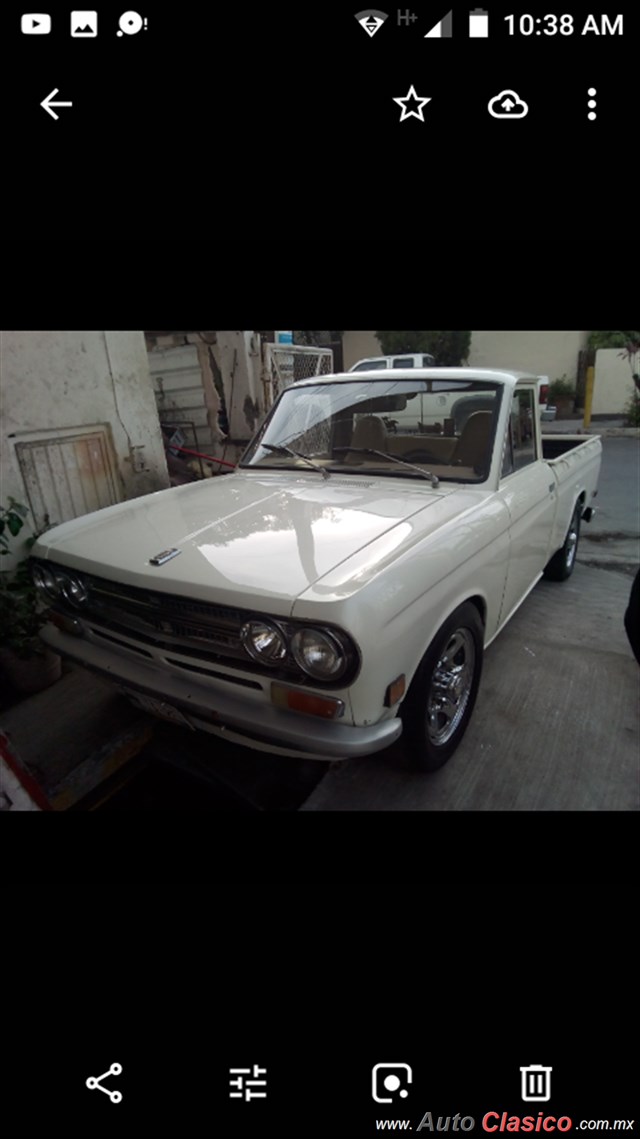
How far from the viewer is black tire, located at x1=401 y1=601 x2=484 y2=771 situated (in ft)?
7.05

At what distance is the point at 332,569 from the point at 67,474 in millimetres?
3136

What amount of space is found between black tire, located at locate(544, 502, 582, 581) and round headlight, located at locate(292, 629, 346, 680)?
3262 mm

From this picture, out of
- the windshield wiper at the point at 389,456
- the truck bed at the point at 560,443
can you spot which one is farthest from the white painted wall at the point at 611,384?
the windshield wiper at the point at 389,456

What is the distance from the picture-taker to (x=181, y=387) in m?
8.81

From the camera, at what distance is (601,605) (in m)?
4.14

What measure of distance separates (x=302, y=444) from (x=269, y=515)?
0.97m

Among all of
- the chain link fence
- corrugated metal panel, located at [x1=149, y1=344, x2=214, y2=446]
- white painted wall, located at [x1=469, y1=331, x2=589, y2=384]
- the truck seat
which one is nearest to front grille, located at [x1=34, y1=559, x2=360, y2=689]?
the truck seat

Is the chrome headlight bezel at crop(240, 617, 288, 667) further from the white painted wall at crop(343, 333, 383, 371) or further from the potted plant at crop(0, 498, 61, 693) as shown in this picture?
the white painted wall at crop(343, 333, 383, 371)

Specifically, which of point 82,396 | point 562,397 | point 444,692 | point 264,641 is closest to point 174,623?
point 264,641

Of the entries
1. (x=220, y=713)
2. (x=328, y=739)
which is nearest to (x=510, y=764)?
(x=328, y=739)

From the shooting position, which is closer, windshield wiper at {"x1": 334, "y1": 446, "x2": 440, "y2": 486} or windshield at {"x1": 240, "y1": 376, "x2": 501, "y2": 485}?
windshield wiper at {"x1": 334, "y1": 446, "x2": 440, "y2": 486}

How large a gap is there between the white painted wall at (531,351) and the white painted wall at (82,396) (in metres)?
15.4
